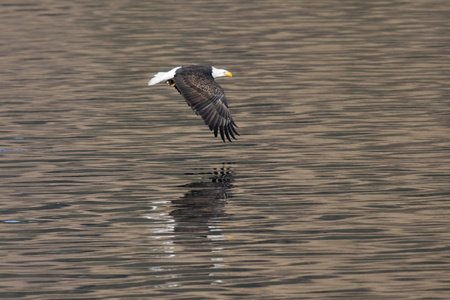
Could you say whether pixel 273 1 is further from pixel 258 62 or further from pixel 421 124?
pixel 421 124

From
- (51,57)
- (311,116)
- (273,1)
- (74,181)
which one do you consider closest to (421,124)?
(311,116)

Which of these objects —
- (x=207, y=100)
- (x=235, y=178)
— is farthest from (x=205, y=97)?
(x=235, y=178)

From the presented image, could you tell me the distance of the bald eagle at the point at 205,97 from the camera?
47.9 ft

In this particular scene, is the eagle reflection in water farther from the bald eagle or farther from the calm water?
the bald eagle

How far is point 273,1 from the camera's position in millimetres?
48062

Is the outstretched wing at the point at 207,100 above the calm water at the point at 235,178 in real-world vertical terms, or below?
above

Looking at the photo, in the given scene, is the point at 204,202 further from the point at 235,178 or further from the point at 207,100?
the point at 207,100

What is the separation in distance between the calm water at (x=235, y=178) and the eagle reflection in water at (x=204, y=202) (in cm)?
3

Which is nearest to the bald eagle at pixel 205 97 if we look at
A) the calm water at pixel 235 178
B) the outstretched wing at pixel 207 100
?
the outstretched wing at pixel 207 100

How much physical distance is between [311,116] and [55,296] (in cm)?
1027

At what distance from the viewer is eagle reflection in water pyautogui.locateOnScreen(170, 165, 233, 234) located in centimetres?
1130

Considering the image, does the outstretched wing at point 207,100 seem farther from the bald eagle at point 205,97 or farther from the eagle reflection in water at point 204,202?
the eagle reflection in water at point 204,202

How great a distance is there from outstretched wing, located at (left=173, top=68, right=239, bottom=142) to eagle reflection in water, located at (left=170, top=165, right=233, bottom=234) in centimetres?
60

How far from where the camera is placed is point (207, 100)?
1476 cm
